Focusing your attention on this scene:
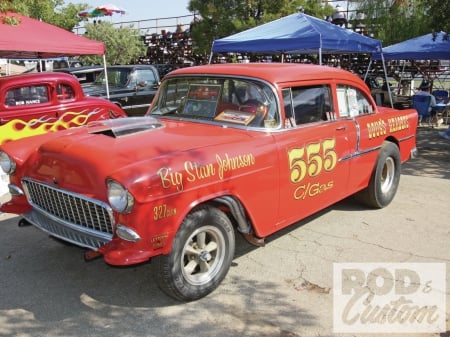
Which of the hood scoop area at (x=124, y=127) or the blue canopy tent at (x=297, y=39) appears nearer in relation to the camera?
the hood scoop area at (x=124, y=127)

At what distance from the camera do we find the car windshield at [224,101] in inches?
160

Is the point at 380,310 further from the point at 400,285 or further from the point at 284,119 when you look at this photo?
the point at 284,119

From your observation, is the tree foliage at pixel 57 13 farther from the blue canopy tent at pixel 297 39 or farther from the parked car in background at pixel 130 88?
the blue canopy tent at pixel 297 39

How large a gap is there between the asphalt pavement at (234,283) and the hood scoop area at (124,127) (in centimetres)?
Answer: 119

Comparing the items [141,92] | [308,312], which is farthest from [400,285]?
[141,92]

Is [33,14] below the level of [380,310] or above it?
above

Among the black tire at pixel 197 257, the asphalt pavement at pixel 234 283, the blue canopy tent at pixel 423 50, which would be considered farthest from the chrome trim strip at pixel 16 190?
the blue canopy tent at pixel 423 50

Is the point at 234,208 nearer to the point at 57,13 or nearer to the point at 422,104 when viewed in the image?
the point at 422,104

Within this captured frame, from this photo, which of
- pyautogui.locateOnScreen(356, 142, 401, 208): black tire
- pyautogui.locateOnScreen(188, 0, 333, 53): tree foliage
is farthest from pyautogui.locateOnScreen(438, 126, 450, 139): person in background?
pyautogui.locateOnScreen(188, 0, 333, 53): tree foliage

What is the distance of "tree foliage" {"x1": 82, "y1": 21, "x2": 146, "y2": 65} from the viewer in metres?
25.0

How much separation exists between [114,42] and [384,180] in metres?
21.8

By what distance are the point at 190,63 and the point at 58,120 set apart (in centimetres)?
1880

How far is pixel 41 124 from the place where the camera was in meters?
7.47

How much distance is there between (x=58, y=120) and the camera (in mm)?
7660
